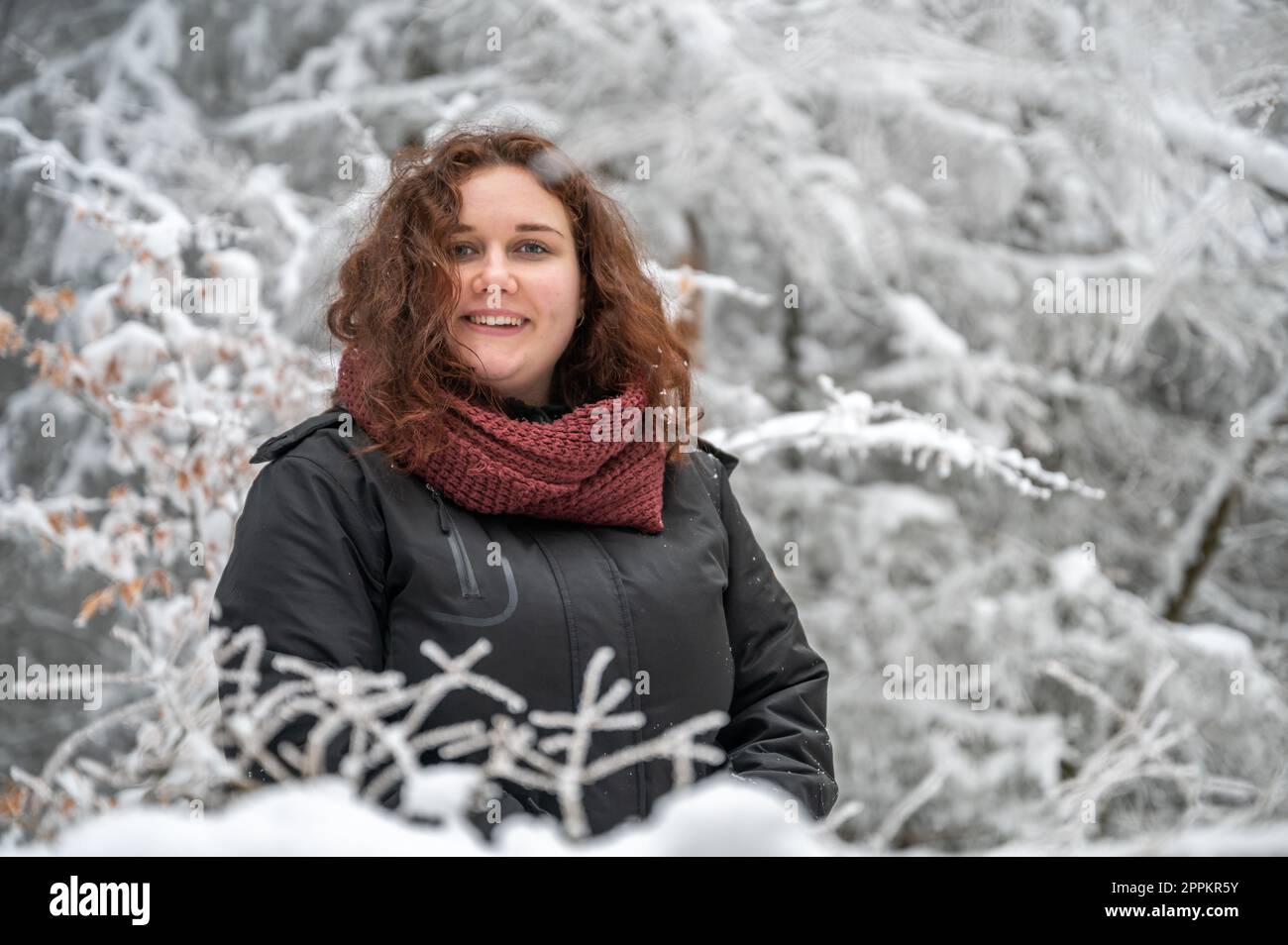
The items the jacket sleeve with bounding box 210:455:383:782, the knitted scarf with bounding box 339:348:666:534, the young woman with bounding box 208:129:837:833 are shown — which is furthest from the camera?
the knitted scarf with bounding box 339:348:666:534

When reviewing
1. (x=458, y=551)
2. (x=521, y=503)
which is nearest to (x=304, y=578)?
(x=458, y=551)

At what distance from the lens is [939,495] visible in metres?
6.00

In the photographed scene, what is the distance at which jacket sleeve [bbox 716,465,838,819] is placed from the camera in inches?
83.0

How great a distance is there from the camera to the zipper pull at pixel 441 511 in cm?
189

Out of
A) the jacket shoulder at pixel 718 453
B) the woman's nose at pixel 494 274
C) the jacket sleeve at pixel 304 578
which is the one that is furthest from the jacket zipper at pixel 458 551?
the jacket shoulder at pixel 718 453

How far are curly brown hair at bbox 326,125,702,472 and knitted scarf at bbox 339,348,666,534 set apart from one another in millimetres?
35

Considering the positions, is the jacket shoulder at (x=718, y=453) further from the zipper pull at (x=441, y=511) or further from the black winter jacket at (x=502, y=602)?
the zipper pull at (x=441, y=511)

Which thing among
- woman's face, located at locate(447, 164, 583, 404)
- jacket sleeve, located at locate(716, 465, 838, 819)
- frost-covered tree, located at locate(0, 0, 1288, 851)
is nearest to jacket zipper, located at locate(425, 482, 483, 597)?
woman's face, located at locate(447, 164, 583, 404)

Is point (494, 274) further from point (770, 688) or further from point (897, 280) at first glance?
point (897, 280)

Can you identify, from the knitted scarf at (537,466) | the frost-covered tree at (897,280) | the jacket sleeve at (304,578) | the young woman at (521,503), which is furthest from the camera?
the frost-covered tree at (897,280)

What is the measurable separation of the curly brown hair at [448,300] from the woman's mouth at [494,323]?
0.07 meters

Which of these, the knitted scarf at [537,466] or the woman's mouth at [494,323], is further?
the woman's mouth at [494,323]

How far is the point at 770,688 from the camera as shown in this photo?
2248 millimetres

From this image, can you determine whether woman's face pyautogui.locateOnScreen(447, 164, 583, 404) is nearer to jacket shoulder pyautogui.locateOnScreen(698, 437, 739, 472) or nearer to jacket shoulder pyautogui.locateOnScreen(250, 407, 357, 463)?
jacket shoulder pyautogui.locateOnScreen(250, 407, 357, 463)
